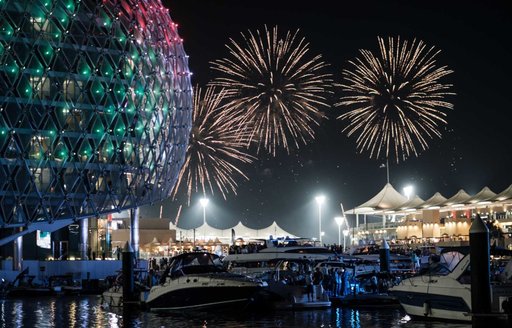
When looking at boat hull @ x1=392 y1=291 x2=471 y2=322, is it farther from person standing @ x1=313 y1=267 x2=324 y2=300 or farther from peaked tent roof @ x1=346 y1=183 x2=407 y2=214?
peaked tent roof @ x1=346 y1=183 x2=407 y2=214

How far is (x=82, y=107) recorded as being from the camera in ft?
206

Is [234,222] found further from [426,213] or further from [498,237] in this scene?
[498,237]

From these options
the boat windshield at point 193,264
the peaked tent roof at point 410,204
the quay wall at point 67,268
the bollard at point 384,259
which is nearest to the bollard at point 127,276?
the boat windshield at point 193,264

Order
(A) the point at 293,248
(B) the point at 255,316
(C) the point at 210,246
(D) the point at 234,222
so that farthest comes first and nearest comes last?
(D) the point at 234,222
(C) the point at 210,246
(A) the point at 293,248
(B) the point at 255,316

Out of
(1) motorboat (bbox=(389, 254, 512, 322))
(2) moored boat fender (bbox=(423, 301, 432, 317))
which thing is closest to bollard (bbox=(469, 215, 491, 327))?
(1) motorboat (bbox=(389, 254, 512, 322))

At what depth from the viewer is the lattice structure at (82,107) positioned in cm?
5897

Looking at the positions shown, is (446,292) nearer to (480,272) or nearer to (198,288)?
(480,272)

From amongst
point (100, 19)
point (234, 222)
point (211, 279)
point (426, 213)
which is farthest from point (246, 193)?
point (211, 279)

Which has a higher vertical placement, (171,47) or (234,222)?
(171,47)

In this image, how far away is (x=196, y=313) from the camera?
138 feet

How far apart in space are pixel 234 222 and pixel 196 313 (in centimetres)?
12533

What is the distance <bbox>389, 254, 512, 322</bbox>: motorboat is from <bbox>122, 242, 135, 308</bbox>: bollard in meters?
16.7

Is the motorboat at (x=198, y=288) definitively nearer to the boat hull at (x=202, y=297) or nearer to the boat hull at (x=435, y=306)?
the boat hull at (x=202, y=297)

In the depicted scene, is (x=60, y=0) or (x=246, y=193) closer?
(x=60, y=0)
